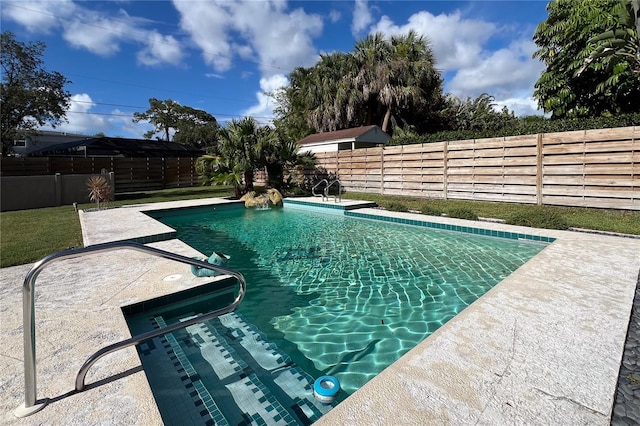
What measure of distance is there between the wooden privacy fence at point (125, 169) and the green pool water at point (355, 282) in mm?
11494

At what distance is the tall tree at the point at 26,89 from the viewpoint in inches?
605

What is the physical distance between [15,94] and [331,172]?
50.3ft

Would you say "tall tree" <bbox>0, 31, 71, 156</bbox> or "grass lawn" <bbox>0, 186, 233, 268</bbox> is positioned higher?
"tall tree" <bbox>0, 31, 71, 156</bbox>

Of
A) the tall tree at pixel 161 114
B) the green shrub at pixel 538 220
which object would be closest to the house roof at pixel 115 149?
the green shrub at pixel 538 220

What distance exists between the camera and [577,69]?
12.7 meters

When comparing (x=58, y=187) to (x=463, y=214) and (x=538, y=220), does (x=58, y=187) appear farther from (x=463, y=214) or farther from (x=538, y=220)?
(x=538, y=220)

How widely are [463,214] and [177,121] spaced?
4721 centimetres

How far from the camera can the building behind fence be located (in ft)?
25.9

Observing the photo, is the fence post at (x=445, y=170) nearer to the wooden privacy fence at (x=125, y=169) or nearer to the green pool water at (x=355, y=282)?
the green pool water at (x=355, y=282)

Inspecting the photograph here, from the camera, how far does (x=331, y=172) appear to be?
15.5 metres

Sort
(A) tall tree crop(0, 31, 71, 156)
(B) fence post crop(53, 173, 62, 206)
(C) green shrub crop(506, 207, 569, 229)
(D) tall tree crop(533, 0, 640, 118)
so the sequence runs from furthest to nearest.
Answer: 1. (A) tall tree crop(0, 31, 71, 156)
2. (B) fence post crop(53, 173, 62, 206)
3. (D) tall tree crop(533, 0, 640, 118)
4. (C) green shrub crop(506, 207, 569, 229)

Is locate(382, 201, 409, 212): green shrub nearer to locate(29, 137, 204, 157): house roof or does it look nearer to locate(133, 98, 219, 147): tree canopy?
locate(29, 137, 204, 157): house roof

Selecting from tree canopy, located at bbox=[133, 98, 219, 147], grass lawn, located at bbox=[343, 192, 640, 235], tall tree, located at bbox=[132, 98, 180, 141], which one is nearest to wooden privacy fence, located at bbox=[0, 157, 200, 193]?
grass lawn, located at bbox=[343, 192, 640, 235]

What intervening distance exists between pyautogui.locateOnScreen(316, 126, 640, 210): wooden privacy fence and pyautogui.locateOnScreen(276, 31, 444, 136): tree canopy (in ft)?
33.7
